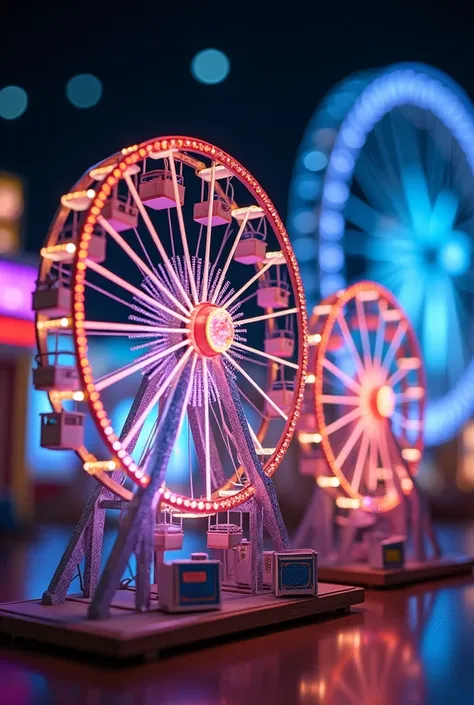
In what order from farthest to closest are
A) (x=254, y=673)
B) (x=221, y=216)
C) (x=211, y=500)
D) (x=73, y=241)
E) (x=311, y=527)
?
(x=311, y=527)
(x=221, y=216)
(x=211, y=500)
(x=73, y=241)
(x=254, y=673)

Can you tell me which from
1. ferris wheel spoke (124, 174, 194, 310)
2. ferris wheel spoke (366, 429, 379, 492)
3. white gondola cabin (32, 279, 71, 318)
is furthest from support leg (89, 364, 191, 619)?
ferris wheel spoke (366, 429, 379, 492)

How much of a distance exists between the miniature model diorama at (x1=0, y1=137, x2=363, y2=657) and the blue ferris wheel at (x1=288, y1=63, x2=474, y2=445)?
6780 millimetres

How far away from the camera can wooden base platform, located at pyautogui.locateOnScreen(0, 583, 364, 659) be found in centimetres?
666

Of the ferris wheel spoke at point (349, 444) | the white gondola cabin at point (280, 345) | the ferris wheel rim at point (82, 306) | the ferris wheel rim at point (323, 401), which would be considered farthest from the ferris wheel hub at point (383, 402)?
the ferris wheel rim at point (82, 306)

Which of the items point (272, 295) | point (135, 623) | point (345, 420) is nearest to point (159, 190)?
point (272, 295)

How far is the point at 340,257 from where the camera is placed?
1675 centimetres

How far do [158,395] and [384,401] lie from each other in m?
5.46

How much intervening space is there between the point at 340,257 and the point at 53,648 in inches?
440

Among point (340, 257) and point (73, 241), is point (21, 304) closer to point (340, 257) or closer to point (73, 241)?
point (340, 257)

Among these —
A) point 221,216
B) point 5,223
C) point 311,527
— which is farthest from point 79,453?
point 5,223

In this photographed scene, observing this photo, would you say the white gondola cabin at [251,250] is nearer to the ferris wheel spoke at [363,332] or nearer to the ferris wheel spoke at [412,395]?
the ferris wheel spoke at [363,332]

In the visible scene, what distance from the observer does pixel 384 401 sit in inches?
508

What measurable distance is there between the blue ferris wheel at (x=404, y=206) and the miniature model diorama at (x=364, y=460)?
3201 millimetres

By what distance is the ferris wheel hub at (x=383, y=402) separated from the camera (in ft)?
42.2
